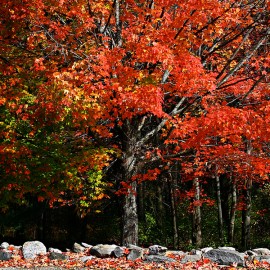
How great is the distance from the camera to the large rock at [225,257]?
Result: 9703 millimetres

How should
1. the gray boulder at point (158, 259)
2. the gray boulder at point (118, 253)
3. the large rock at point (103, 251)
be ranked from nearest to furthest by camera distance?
the gray boulder at point (158, 259) → the gray boulder at point (118, 253) → the large rock at point (103, 251)

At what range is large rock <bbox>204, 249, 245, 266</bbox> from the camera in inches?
382

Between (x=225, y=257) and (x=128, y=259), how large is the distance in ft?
7.66

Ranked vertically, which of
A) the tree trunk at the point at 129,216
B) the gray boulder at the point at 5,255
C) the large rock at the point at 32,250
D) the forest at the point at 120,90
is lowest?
the gray boulder at the point at 5,255

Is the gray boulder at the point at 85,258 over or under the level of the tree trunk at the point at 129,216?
under

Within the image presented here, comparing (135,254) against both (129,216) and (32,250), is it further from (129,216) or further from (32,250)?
(32,250)

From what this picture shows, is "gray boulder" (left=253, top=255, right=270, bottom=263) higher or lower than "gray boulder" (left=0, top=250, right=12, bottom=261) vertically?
higher

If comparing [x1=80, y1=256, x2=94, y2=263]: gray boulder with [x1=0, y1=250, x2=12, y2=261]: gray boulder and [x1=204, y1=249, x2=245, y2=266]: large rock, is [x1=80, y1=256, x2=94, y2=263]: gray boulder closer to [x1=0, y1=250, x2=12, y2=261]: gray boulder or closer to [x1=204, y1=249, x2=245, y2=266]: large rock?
[x1=0, y1=250, x2=12, y2=261]: gray boulder

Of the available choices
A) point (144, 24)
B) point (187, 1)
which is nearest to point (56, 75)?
point (144, 24)

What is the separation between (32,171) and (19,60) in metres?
3.68

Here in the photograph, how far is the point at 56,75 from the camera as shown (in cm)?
938

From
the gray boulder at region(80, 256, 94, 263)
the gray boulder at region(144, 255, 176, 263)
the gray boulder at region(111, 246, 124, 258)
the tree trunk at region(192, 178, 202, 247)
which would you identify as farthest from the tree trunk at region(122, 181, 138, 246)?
the tree trunk at region(192, 178, 202, 247)

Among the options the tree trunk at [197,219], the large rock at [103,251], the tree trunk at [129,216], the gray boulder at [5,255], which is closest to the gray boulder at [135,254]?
the large rock at [103,251]

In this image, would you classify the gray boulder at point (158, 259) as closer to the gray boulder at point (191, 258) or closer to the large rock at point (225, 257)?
the gray boulder at point (191, 258)
